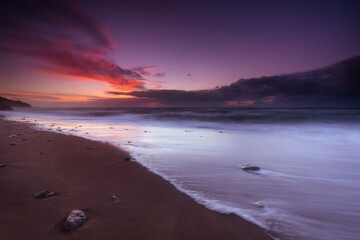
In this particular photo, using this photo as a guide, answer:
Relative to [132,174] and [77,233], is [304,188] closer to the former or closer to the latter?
[132,174]

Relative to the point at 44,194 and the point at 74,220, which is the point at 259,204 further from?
the point at 44,194

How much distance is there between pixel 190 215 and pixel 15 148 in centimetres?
500

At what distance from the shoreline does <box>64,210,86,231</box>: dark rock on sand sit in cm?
5

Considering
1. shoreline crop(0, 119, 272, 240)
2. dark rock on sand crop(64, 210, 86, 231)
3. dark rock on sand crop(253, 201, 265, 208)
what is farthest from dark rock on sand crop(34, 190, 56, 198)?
dark rock on sand crop(253, 201, 265, 208)

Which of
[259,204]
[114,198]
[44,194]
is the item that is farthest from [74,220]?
[259,204]

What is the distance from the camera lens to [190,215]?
1.95 m

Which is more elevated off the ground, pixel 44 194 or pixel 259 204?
pixel 44 194

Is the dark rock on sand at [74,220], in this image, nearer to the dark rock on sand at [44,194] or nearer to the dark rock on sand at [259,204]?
the dark rock on sand at [44,194]

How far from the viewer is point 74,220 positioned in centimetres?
165

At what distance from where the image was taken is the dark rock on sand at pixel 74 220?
5.27 feet

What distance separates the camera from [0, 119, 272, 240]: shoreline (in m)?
1.62

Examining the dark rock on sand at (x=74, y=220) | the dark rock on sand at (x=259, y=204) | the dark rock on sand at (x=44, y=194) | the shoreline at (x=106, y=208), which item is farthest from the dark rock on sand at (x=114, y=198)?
the dark rock on sand at (x=259, y=204)

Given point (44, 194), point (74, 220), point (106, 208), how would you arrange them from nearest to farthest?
point (74, 220) < point (106, 208) < point (44, 194)

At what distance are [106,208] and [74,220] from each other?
37 centimetres
